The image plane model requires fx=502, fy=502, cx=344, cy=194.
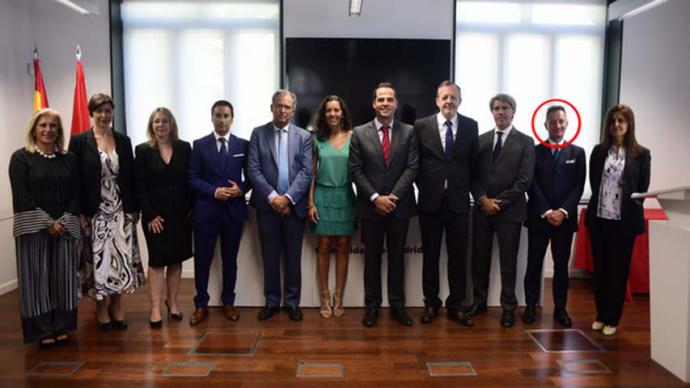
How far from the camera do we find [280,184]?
3.91 metres

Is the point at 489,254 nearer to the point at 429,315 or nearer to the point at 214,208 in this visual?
the point at 429,315

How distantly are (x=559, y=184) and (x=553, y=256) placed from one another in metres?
0.57

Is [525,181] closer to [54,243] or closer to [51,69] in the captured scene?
[54,243]

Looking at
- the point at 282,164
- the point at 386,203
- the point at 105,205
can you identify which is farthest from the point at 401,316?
the point at 105,205

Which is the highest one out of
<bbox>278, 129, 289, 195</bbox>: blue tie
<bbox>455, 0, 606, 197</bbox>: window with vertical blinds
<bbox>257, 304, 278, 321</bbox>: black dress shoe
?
<bbox>455, 0, 606, 197</bbox>: window with vertical blinds

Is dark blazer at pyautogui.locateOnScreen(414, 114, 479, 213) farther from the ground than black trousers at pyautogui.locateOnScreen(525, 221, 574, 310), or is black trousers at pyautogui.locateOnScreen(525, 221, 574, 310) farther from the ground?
dark blazer at pyautogui.locateOnScreen(414, 114, 479, 213)

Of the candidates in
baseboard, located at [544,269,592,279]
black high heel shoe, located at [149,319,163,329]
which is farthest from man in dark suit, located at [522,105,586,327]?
black high heel shoe, located at [149,319,163,329]

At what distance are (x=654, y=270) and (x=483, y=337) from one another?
3.85 feet

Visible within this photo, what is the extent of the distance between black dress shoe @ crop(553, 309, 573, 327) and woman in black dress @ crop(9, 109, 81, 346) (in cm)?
356

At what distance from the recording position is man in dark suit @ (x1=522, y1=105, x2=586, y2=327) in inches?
147

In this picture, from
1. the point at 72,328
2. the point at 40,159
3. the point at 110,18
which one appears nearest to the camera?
the point at 40,159

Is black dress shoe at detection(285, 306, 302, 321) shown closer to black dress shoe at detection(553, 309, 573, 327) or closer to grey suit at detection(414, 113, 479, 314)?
grey suit at detection(414, 113, 479, 314)

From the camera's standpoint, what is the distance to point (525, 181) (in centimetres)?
373

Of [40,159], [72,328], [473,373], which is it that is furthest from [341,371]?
[40,159]
